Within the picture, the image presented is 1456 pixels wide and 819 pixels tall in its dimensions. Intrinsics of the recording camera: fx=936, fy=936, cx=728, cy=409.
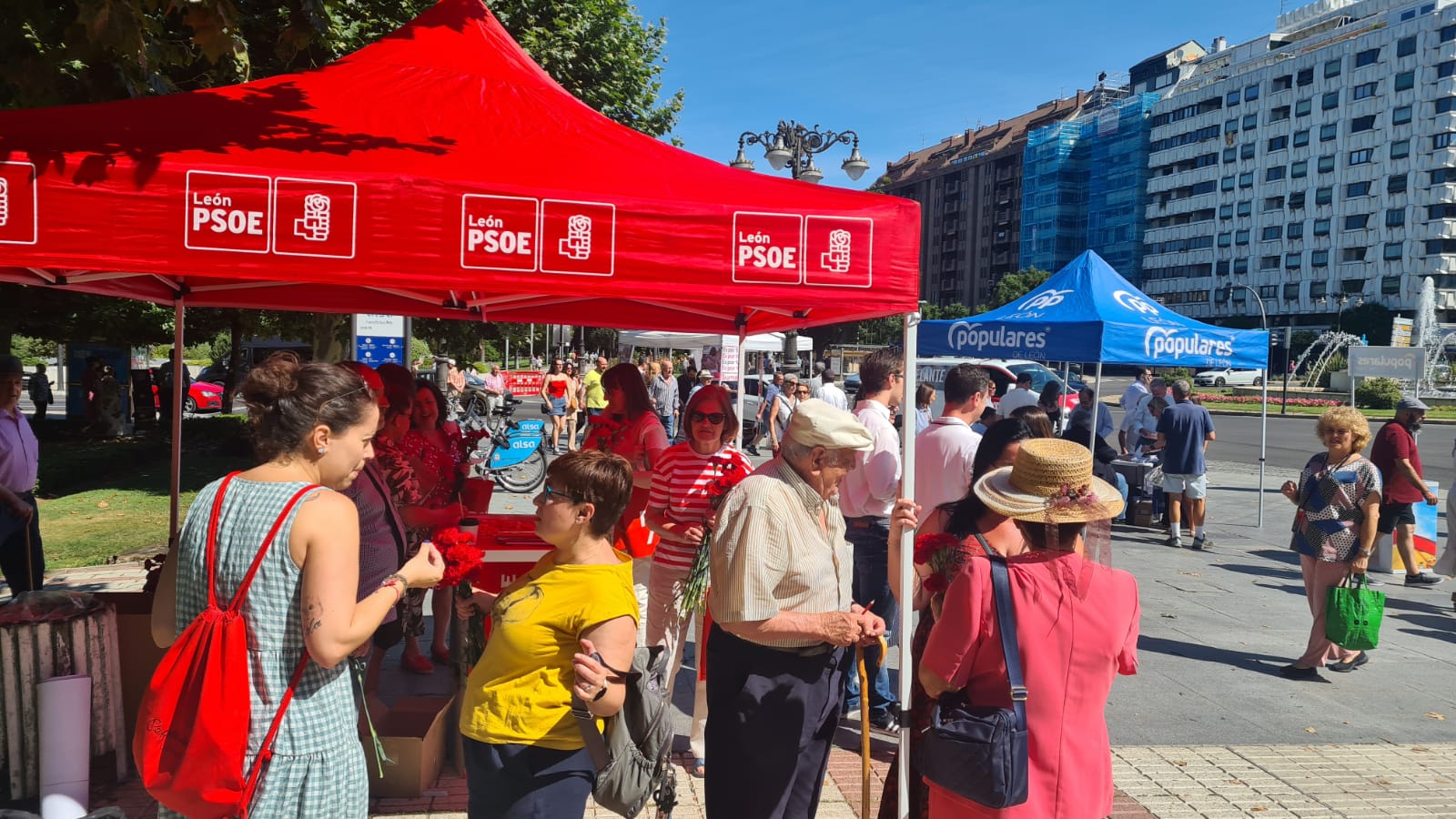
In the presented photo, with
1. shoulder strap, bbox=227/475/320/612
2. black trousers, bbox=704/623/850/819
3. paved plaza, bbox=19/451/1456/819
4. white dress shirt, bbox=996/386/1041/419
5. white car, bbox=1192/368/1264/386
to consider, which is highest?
white car, bbox=1192/368/1264/386

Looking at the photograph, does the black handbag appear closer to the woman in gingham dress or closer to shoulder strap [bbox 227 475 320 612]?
the woman in gingham dress

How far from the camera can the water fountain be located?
55.7 m

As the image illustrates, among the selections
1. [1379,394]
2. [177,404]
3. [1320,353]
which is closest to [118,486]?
[177,404]

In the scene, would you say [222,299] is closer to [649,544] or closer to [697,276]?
[649,544]

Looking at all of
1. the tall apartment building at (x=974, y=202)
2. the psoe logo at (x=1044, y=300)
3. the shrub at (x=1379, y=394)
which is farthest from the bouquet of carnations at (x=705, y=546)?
the tall apartment building at (x=974, y=202)

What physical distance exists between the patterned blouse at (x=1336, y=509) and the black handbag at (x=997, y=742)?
462cm

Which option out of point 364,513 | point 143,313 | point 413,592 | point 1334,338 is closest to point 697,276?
point 364,513

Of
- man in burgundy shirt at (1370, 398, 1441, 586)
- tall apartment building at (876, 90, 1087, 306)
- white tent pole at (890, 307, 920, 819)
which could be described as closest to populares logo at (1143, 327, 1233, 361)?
man in burgundy shirt at (1370, 398, 1441, 586)

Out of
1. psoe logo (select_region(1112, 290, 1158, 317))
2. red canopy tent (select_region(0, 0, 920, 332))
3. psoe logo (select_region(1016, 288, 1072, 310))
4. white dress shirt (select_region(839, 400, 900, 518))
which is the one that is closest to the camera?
red canopy tent (select_region(0, 0, 920, 332))

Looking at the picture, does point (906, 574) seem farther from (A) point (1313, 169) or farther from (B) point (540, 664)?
(A) point (1313, 169)

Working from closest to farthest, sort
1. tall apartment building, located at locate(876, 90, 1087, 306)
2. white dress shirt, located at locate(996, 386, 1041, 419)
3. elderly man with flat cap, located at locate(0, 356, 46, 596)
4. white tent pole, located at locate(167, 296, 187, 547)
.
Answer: white tent pole, located at locate(167, 296, 187, 547)
elderly man with flat cap, located at locate(0, 356, 46, 596)
white dress shirt, located at locate(996, 386, 1041, 419)
tall apartment building, located at locate(876, 90, 1087, 306)

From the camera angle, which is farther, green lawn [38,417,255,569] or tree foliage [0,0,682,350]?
green lawn [38,417,255,569]

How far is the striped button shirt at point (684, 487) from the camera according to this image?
4.25 meters

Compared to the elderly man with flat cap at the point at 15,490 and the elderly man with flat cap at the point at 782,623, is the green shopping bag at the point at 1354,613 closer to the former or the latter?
the elderly man with flat cap at the point at 782,623
